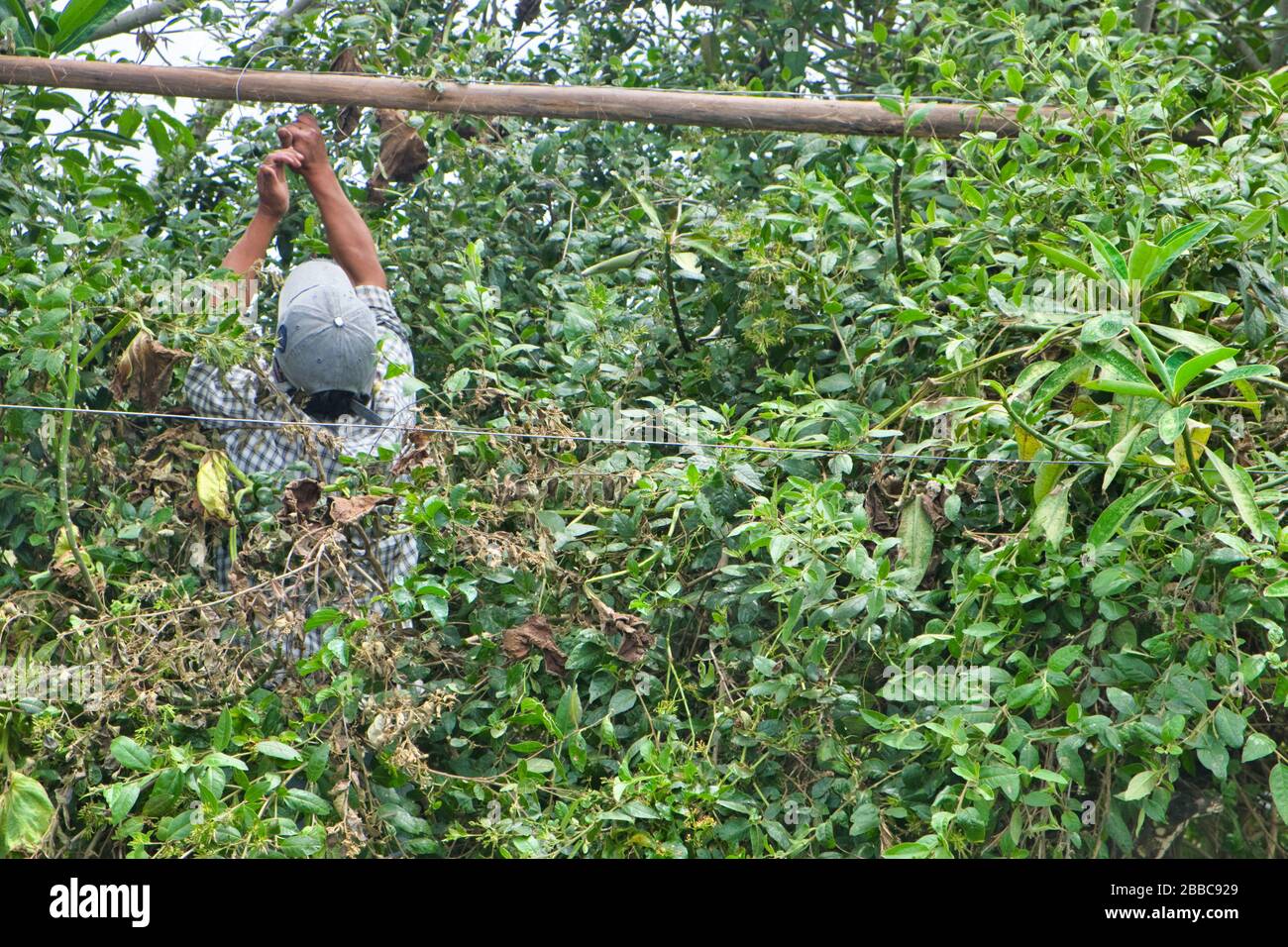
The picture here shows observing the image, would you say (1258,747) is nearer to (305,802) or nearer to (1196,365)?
(1196,365)

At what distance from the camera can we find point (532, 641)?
2.28 meters

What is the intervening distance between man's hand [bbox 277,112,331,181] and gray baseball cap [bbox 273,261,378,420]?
39 cm

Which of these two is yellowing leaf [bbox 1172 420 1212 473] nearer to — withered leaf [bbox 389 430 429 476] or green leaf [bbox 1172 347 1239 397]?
green leaf [bbox 1172 347 1239 397]

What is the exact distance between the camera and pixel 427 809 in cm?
225

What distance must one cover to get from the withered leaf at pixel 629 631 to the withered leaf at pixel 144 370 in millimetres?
873

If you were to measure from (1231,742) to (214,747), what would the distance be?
1493 mm

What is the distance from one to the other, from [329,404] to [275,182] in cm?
53

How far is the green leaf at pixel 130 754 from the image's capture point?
6.63ft

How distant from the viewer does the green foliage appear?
2.12 meters

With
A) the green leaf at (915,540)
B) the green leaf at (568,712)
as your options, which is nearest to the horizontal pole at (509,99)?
the green leaf at (915,540)

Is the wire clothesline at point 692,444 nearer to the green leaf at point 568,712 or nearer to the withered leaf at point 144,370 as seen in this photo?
the withered leaf at point 144,370

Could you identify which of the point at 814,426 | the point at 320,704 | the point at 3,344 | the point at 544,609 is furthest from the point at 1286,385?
the point at 3,344

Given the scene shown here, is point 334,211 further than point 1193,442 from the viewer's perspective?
Yes

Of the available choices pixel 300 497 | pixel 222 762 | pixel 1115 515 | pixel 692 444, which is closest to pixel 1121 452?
pixel 1115 515
